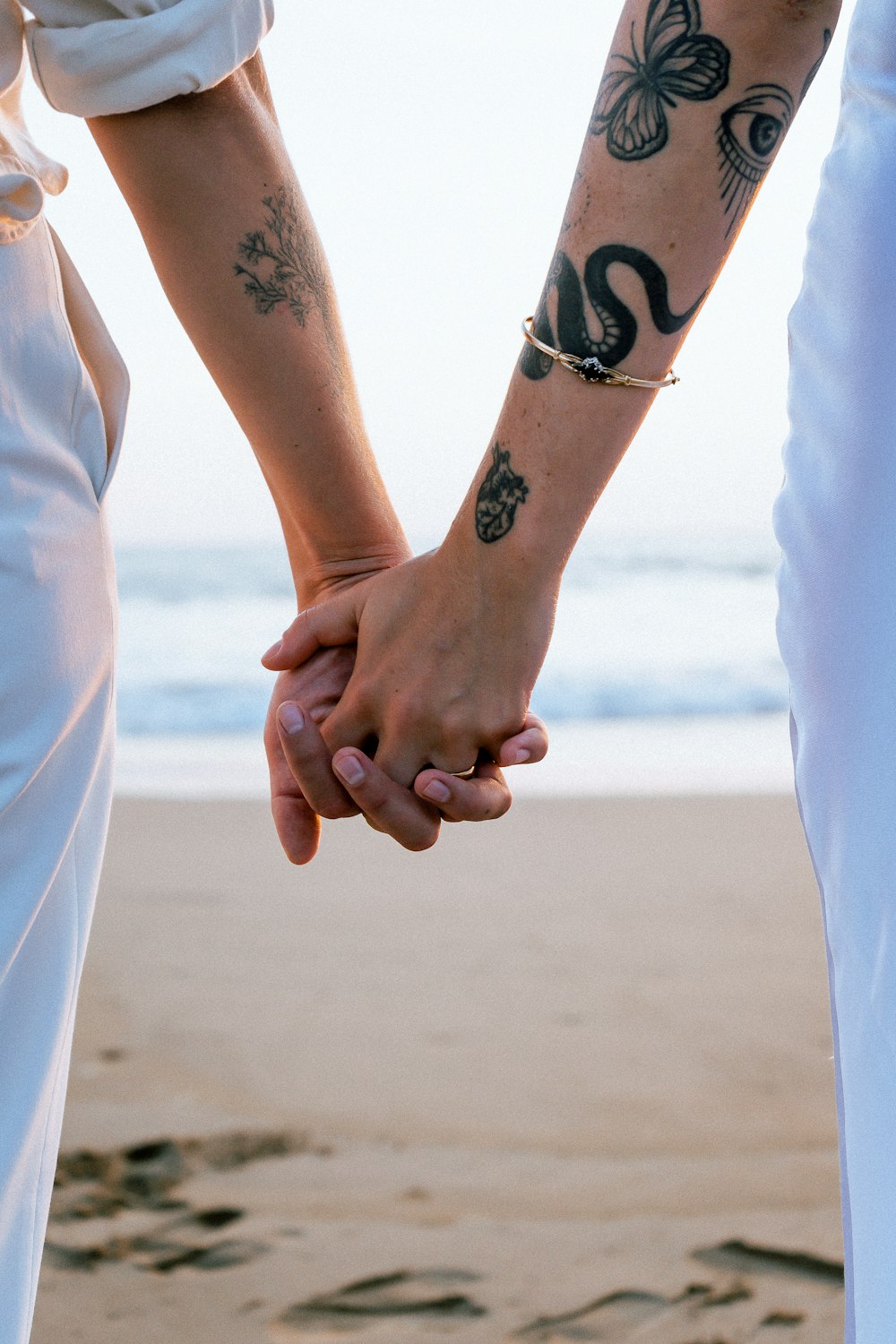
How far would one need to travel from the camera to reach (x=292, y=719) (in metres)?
1.71

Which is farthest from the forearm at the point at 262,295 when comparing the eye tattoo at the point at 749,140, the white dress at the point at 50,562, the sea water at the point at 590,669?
the sea water at the point at 590,669

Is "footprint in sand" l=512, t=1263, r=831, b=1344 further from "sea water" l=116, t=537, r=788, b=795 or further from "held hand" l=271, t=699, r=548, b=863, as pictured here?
"sea water" l=116, t=537, r=788, b=795

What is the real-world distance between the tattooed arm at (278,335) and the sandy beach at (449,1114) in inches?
41.6

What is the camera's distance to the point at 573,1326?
229 centimetres

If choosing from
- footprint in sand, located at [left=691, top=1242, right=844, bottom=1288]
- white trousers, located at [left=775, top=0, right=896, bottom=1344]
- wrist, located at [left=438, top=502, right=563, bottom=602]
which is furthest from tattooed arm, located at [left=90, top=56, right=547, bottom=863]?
footprint in sand, located at [left=691, top=1242, right=844, bottom=1288]

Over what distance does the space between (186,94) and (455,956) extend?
3123 mm

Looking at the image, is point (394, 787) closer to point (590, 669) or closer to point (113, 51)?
point (113, 51)

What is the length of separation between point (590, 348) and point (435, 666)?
0.43m

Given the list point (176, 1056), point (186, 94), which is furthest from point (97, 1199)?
point (186, 94)

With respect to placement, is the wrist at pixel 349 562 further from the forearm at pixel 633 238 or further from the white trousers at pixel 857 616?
the white trousers at pixel 857 616

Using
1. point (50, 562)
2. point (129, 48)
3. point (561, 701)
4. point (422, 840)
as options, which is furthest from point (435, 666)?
point (561, 701)

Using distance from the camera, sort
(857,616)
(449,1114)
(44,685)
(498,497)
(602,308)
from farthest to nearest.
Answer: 1. (449,1114)
2. (498,497)
3. (602,308)
4. (44,685)
5. (857,616)

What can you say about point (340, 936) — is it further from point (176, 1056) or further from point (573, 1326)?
point (573, 1326)

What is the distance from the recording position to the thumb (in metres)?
1.77
